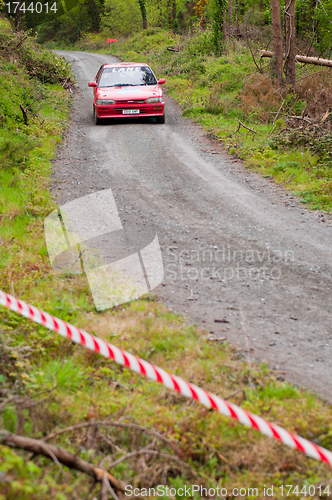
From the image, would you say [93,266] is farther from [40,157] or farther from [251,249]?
[40,157]

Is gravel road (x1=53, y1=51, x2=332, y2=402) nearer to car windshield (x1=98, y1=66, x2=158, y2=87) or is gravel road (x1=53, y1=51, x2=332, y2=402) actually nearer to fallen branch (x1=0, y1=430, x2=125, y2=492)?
fallen branch (x1=0, y1=430, x2=125, y2=492)

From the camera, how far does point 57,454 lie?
240 cm

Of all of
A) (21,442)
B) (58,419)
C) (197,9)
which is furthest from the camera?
(197,9)

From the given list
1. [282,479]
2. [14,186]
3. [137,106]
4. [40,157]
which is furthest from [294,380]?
[137,106]

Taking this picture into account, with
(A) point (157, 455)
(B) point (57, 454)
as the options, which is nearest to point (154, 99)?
(A) point (157, 455)

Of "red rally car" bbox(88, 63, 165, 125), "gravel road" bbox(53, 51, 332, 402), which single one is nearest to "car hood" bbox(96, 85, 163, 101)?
"red rally car" bbox(88, 63, 165, 125)

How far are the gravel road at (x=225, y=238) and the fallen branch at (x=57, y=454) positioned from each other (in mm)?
1774

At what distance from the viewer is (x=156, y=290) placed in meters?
4.95

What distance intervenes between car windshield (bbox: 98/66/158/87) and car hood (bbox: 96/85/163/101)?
0.36 m

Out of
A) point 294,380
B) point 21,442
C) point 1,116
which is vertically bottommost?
point 294,380

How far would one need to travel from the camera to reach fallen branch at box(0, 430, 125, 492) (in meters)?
2.35

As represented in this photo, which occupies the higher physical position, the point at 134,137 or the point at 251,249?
the point at 134,137

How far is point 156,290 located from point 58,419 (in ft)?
7.38

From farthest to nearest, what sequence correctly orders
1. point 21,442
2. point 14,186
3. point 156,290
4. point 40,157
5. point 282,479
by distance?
point 40,157 → point 14,186 → point 156,290 → point 282,479 → point 21,442
